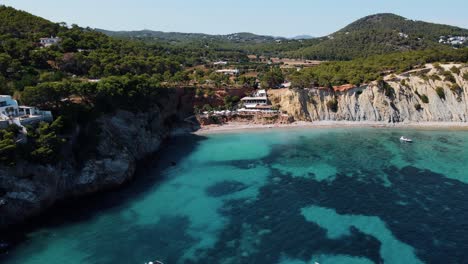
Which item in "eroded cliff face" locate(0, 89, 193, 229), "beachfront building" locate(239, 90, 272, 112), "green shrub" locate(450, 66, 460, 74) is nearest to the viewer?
"eroded cliff face" locate(0, 89, 193, 229)

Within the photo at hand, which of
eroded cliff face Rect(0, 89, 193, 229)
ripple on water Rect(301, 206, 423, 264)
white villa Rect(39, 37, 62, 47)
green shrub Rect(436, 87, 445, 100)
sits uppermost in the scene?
white villa Rect(39, 37, 62, 47)

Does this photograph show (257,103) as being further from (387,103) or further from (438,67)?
(438,67)

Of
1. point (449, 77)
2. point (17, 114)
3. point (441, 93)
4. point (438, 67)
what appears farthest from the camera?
point (438, 67)

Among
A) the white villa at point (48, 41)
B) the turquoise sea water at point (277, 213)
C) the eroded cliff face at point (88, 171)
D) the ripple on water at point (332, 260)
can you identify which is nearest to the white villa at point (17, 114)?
the eroded cliff face at point (88, 171)

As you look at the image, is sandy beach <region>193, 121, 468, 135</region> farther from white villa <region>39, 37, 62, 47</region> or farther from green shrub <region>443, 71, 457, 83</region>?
white villa <region>39, 37, 62, 47</region>

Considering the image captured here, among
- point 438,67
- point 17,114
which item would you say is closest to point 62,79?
point 17,114

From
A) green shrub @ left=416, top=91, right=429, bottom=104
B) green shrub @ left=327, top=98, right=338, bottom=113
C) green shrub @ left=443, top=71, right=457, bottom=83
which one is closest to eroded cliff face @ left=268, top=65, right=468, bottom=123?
green shrub @ left=416, top=91, right=429, bottom=104

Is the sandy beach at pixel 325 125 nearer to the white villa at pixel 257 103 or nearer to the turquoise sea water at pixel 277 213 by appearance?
the white villa at pixel 257 103
